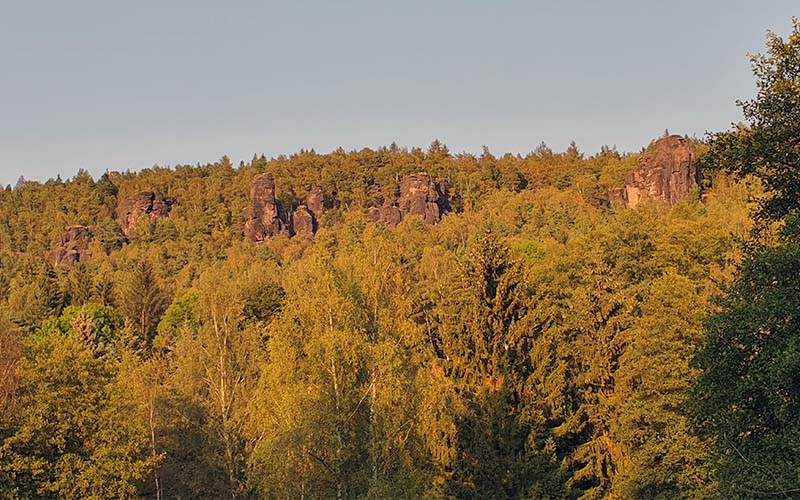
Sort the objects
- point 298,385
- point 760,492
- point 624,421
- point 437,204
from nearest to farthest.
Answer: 1. point 760,492
2. point 298,385
3. point 624,421
4. point 437,204

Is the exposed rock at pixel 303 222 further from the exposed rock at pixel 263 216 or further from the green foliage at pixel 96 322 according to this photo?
the green foliage at pixel 96 322

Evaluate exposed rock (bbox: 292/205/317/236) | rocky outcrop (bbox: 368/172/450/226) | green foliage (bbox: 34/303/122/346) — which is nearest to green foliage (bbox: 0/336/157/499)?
green foliage (bbox: 34/303/122/346)

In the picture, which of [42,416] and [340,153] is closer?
[42,416]

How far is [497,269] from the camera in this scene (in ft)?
98.0

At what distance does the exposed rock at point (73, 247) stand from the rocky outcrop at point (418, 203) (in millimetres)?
51979

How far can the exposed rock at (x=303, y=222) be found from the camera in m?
141

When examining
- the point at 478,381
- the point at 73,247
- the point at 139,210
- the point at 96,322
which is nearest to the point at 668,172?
the point at 96,322

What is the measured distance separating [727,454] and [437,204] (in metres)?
125

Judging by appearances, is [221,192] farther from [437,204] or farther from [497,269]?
[497,269]

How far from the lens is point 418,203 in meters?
138

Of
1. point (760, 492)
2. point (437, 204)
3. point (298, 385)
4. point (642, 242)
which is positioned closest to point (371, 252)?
point (298, 385)

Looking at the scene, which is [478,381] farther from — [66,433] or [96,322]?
[96,322]

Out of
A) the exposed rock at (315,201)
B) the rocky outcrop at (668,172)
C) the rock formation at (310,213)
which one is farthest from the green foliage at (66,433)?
the exposed rock at (315,201)

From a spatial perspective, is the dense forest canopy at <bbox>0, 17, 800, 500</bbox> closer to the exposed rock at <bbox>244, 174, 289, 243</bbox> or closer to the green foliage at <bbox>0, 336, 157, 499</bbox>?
the green foliage at <bbox>0, 336, 157, 499</bbox>
